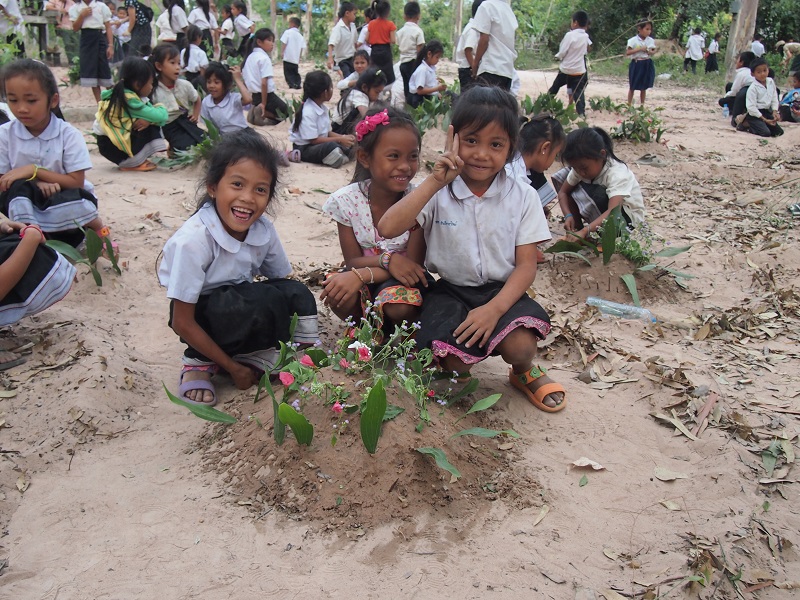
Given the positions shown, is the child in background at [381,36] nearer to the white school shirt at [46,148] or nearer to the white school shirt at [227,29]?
the white school shirt at [227,29]

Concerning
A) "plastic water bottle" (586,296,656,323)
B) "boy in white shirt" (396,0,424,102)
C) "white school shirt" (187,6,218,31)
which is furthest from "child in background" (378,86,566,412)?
"white school shirt" (187,6,218,31)

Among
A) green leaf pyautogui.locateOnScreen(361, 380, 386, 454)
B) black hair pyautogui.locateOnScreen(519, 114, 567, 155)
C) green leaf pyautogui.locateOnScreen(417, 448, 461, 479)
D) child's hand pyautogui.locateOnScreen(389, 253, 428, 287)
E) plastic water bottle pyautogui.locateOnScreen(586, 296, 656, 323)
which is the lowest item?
plastic water bottle pyautogui.locateOnScreen(586, 296, 656, 323)

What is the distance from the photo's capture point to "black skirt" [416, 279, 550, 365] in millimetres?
2789

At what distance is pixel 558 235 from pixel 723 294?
4.66ft

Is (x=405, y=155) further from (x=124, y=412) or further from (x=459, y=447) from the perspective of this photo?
(x=124, y=412)

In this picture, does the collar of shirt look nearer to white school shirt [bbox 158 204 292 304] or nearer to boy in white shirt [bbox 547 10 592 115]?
white school shirt [bbox 158 204 292 304]

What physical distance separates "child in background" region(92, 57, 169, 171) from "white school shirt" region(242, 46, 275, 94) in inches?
110

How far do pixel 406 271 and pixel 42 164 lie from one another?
2.44m

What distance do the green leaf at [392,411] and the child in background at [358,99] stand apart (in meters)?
5.51

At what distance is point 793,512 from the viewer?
2.36 meters

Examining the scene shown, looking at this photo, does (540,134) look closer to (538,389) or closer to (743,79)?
(538,389)

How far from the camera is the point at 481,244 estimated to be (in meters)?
2.96

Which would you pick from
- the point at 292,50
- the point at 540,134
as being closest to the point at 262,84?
the point at 292,50

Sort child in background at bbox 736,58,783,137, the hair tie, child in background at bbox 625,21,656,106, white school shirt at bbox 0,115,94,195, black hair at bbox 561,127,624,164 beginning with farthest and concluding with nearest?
child in background at bbox 625,21,656,106 → child in background at bbox 736,58,783,137 → black hair at bbox 561,127,624,164 → white school shirt at bbox 0,115,94,195 → the hair tie
